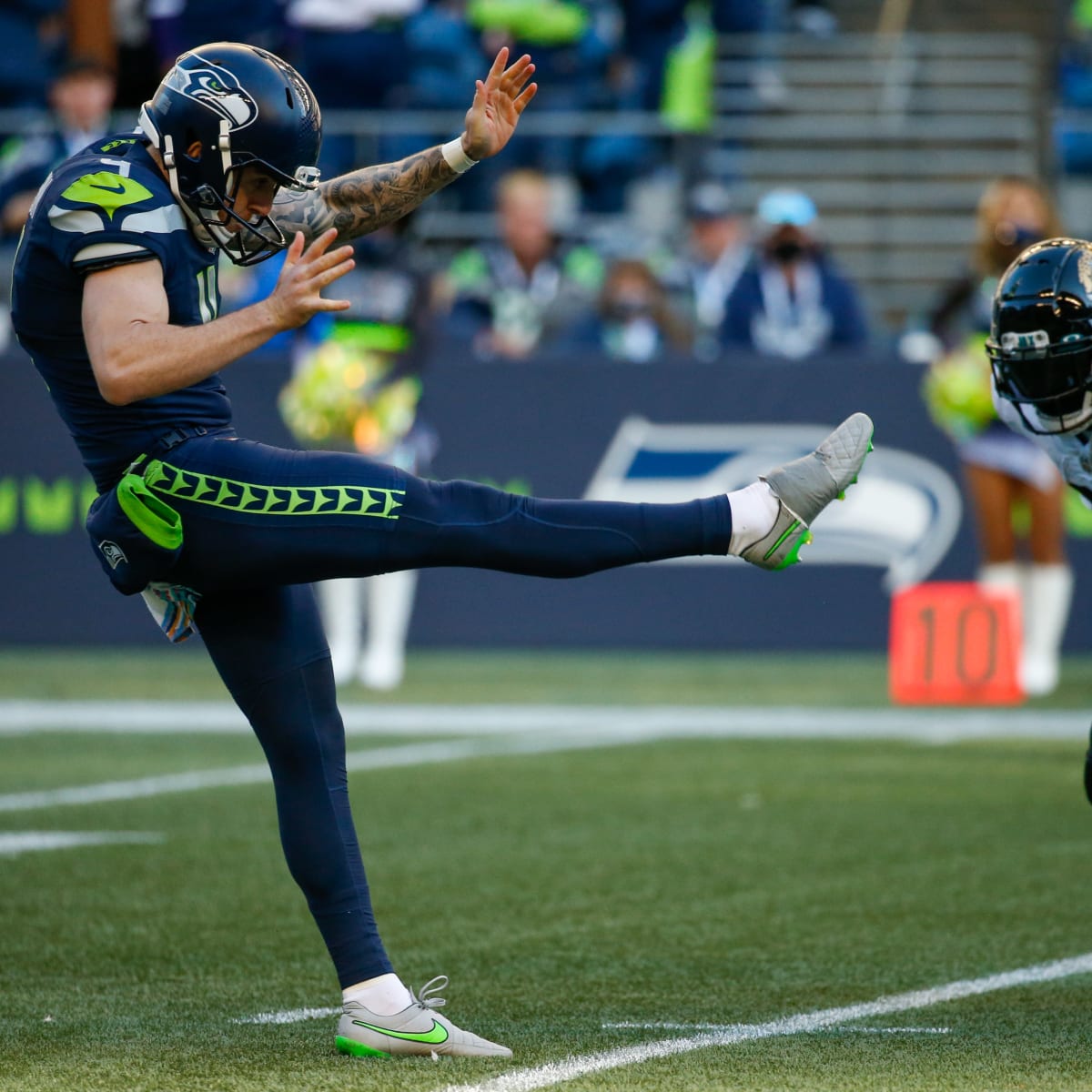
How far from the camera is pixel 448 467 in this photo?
39.4ft

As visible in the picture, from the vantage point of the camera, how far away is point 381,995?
3947 mm

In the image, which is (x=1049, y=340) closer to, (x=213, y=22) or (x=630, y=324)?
(x=630, y=324)

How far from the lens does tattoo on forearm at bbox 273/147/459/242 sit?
175 inches

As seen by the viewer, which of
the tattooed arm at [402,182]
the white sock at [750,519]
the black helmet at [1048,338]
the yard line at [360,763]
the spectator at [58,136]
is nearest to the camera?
the white sock at [750,519]

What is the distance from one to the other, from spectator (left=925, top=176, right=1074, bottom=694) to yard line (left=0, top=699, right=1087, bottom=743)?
81 cm

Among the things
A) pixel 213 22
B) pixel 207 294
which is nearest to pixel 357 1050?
pixel 207 294

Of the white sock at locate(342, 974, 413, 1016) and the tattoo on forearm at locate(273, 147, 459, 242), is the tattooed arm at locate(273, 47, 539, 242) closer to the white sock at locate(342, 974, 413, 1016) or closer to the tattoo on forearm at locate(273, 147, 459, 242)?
the tattoo on forearm at locate(273, 147, 459, 242)

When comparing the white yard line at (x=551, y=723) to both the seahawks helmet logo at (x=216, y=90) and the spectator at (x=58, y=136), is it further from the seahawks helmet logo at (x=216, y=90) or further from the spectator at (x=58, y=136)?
the seahawks helmet logo at (x=216, y=90)

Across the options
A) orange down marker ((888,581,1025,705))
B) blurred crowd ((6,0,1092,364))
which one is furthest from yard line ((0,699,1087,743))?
blurred crowd ((6,0,1092,364))

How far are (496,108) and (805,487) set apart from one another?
1205mm

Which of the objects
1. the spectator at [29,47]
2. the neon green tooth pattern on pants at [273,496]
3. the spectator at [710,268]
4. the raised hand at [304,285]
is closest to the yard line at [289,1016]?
the neon green tooth pattern on pants at [273,496]

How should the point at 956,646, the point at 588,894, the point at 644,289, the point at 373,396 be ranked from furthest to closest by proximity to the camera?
the point at 644,289
the point at 373,396
the point at 956,646
the point at 588,894

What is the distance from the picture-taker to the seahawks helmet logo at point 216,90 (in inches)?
149

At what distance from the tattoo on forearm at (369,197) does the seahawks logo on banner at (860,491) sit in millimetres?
7111
